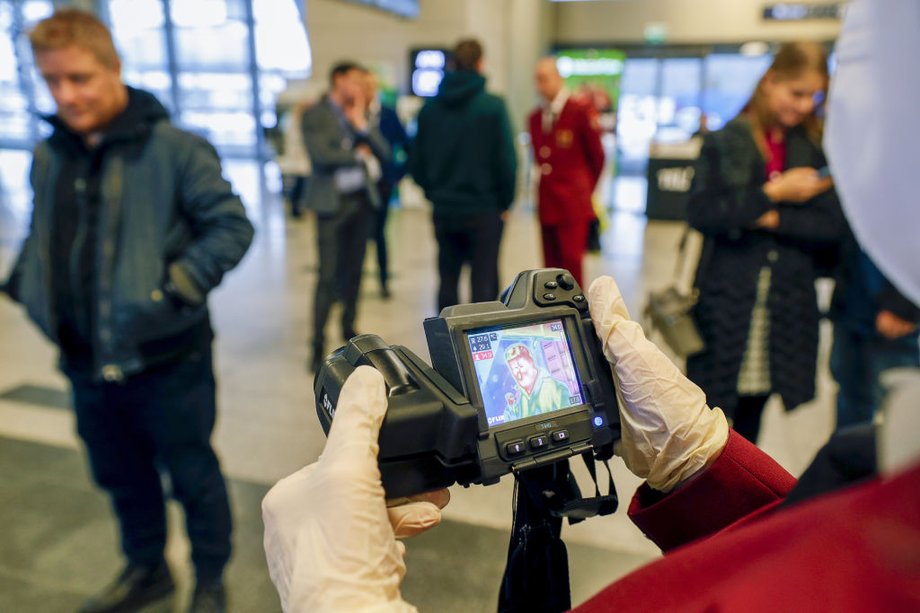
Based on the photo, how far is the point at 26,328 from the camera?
4.17 meters

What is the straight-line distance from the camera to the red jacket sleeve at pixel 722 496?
795 millimetres

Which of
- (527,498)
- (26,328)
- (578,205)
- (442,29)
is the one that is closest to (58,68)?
(527,498)

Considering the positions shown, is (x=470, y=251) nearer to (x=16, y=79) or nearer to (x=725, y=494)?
(x=725, y=494)

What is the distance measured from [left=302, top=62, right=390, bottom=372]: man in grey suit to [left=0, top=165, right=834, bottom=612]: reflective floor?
0.40m

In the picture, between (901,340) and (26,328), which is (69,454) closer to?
(26,328)

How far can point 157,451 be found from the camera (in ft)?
5.63

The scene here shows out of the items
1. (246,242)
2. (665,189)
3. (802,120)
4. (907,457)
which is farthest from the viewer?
(665,189)

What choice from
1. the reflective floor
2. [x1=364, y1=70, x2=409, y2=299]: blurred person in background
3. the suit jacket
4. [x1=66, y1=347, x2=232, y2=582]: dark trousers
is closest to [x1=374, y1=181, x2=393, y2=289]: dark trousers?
[x1=364, y1=70, x2=409, y2=299]: blurred person in background

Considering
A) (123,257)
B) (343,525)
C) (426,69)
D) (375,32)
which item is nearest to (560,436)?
(343,525)

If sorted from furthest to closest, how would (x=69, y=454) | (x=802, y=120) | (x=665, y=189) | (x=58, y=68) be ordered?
(x=665, y=189) < (x=69, y=454) < (x=802, y=120) < (x=58, y=68)

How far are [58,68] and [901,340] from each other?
2.28 metres

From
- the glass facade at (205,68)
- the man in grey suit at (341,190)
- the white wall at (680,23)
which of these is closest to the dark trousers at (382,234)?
the man in grey suit at (341,190)

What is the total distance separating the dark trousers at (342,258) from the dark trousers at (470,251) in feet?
1.48

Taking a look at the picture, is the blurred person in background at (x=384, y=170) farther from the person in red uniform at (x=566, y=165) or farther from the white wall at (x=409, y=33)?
the white wall at (x=409, y=33)
